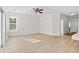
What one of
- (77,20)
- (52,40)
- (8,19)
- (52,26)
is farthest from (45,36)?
(8,19)

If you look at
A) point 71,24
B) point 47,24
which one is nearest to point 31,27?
point 47,24

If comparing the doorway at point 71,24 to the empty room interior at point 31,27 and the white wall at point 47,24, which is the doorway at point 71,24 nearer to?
the empty room interior at point 31,27

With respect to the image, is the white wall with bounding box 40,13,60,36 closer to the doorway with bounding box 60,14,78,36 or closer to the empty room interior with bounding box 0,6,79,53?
the empty room interior with bounding box 0,6,79,53

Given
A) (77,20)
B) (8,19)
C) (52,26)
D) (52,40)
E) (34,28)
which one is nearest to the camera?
(8,19)

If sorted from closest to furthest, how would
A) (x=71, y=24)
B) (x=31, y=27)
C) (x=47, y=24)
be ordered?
(x=71, y=24)
(x=31, y=27)
(x=47, y=24)

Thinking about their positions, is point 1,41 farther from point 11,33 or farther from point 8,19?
point 8,19

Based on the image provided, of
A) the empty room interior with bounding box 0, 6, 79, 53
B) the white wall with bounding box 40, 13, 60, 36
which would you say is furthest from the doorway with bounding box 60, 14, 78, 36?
the white wall with bounding box 40, 13, 60, 36

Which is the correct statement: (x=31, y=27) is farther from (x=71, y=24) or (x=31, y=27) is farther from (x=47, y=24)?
(x=71, y=24)

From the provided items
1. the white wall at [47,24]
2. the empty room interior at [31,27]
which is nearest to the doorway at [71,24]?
the empty room interior at [31,27]

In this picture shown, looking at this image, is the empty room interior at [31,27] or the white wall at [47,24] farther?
the white wall at [47,24]

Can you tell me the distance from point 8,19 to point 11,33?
0.45 meters

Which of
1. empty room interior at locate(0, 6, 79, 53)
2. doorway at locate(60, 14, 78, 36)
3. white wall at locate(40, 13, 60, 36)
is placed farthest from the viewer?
white wall at locate(40, 13, 60, 36)
